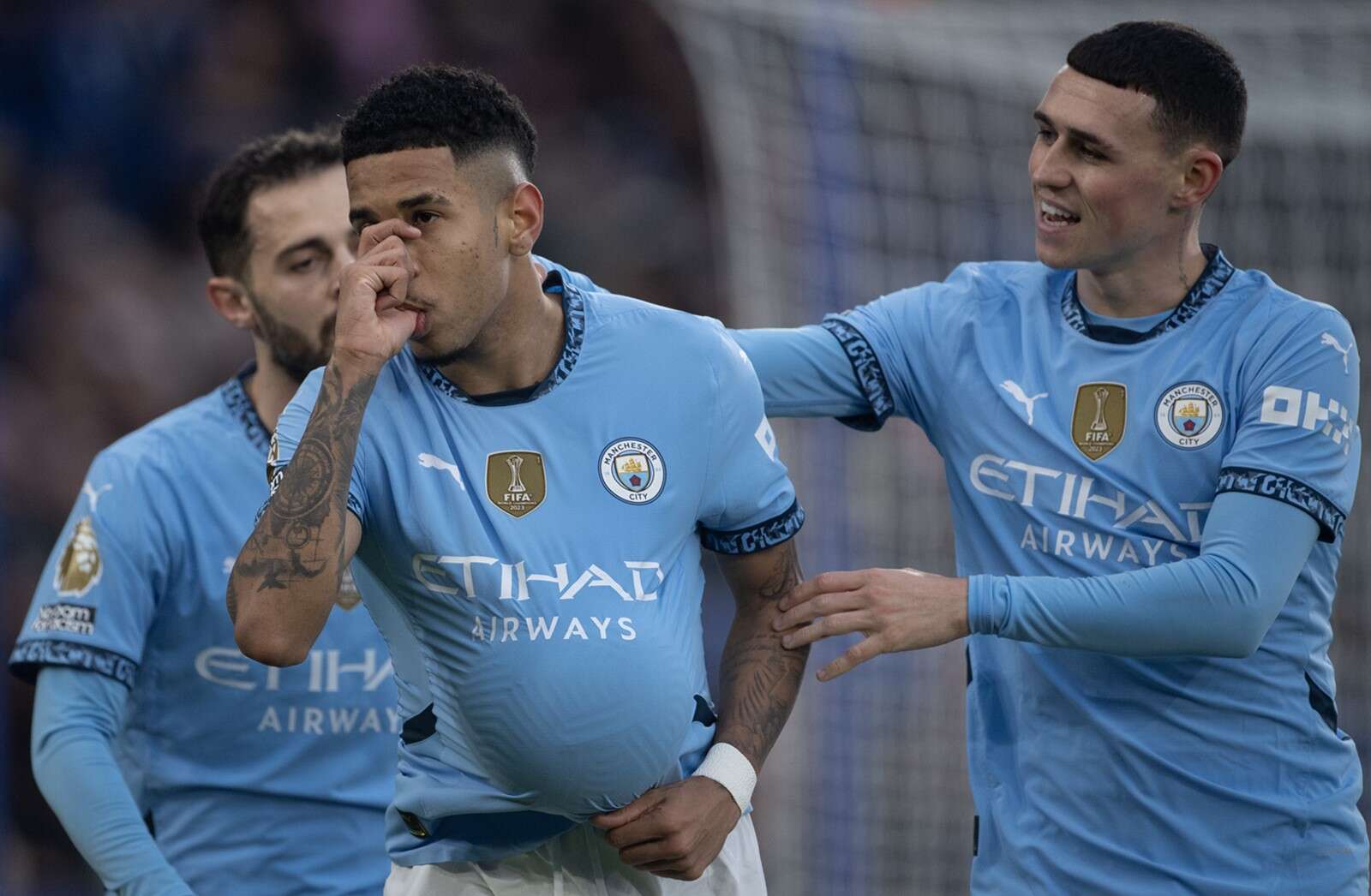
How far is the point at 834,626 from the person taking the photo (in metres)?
3.05

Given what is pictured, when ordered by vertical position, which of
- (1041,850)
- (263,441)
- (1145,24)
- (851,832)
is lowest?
(851,832)

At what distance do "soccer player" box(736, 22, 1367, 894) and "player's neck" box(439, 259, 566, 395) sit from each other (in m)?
0.64

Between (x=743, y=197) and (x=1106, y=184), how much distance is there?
3293mm

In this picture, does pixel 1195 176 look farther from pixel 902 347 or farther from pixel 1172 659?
pixel 1172 659

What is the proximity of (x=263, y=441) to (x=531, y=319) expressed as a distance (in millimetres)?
1041

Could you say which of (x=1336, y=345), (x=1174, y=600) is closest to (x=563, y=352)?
(x=1174, y=600)

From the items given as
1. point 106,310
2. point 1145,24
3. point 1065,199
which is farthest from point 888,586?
point 106,310

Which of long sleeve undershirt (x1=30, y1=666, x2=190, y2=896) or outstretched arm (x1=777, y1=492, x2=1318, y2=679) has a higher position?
outstretched arm (x1=777, y1=492, x2=1318, y2=679)

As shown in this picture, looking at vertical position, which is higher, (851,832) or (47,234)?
(47,234)

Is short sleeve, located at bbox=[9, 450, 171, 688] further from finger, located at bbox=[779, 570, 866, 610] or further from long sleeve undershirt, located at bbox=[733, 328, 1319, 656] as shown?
long sleeve undershirt, located at bbox=[733, 328, 1319, 656]

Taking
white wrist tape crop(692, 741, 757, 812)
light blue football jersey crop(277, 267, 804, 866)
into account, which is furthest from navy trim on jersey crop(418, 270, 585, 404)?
white wrist tape crop(692, 741, 757, 812)

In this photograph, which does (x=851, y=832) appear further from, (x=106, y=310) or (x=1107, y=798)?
(x=106, y=310)

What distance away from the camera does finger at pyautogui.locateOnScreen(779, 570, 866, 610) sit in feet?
10.1

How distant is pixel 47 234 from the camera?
814cm
